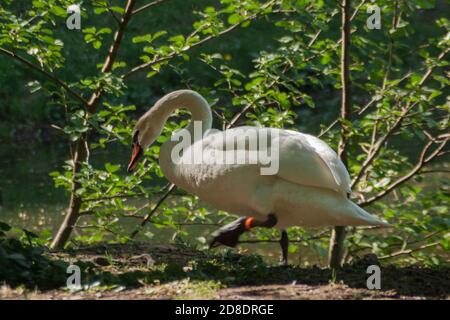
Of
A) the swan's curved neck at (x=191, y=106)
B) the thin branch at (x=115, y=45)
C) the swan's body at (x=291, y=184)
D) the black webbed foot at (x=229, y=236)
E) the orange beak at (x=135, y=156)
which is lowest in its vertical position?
the black webbed foot at (x=229, y=236)

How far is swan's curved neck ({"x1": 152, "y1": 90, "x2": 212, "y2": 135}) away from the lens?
21.8ft

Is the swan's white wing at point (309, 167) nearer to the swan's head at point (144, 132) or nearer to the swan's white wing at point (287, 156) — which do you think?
the swan's white wing at point (287, 156)

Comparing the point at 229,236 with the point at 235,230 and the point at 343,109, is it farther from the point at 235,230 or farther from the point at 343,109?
the point at 343,109

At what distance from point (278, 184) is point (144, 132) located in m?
1.59

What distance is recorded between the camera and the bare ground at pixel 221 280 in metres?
4.82

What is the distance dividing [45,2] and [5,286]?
284cm

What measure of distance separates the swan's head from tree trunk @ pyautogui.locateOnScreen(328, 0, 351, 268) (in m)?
1.48

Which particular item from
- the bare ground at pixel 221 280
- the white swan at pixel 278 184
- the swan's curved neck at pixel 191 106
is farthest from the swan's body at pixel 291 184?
the swan's curved neck at pixel 191 106

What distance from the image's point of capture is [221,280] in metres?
5.19

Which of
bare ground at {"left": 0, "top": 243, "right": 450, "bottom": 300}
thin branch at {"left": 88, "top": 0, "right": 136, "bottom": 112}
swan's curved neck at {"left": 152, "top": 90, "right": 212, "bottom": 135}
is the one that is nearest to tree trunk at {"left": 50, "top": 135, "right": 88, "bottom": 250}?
thin branch at {"left": 88, "top": 0, "right": 136, "bottom": 112}

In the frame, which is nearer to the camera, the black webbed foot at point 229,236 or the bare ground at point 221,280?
the bare ground at point 221,280

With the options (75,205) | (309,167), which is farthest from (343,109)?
(75,205)

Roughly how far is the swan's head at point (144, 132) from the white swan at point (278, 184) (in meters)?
0.86

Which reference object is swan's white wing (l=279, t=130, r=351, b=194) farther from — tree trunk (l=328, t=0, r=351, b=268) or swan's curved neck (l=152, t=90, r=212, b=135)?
tree trunk (l=328, t=0, r=351, b=268)
